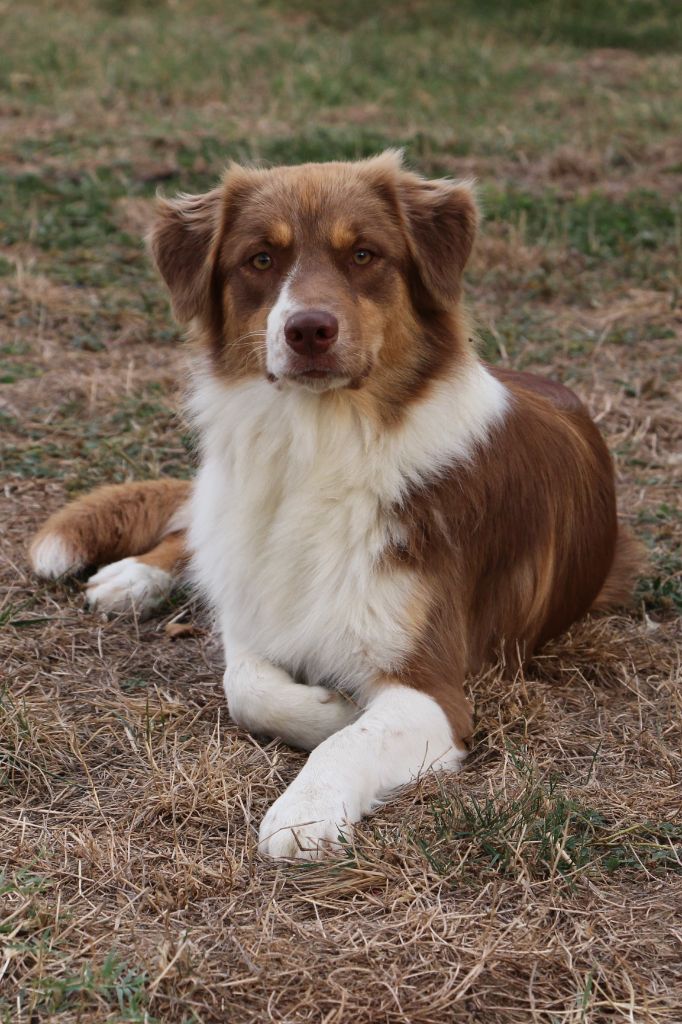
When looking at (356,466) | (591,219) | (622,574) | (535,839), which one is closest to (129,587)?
(356,466)

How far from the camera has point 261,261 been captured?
4066 millimetres

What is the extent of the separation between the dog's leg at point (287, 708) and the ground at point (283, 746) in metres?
0.12

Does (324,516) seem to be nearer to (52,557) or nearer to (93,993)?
(52,557)

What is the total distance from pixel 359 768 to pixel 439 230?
5.90 feet

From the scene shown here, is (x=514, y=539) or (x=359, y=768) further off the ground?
(x=514, y=539)

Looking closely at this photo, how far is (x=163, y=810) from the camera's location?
3.55 meters

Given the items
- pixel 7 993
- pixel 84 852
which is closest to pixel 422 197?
pixel 84 852

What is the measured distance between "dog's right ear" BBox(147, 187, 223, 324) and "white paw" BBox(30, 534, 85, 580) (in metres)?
1.13

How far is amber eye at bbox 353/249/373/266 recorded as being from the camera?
401cm

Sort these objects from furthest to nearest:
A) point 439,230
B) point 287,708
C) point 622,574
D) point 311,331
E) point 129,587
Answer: point 622,574 → point 129,587 → point 439,230 → point 287,708 → point 311,331

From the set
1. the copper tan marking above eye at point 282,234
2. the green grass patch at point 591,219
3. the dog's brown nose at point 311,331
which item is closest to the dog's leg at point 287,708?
the dog's brown nose at point 311,331

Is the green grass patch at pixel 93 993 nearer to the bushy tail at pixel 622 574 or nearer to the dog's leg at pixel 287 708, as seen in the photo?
the dog's leg at pixel 287 708

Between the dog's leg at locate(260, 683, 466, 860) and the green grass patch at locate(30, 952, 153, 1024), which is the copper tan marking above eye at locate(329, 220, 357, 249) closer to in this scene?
the dog's leg at locate(260, 683, 466, 860)

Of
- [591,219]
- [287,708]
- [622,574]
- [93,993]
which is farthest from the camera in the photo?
[591,219]
